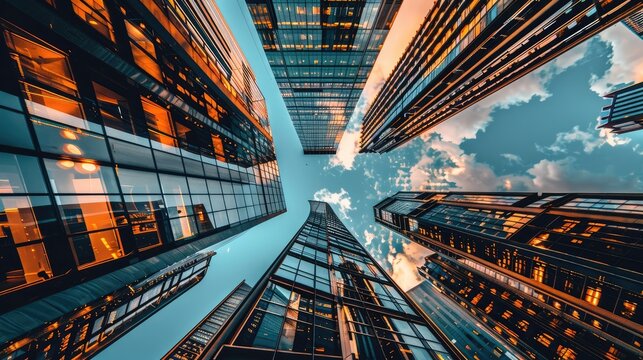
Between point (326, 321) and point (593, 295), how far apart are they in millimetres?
35766

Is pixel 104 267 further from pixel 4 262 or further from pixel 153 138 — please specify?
pixel 153 138

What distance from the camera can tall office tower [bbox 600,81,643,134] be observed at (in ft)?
275

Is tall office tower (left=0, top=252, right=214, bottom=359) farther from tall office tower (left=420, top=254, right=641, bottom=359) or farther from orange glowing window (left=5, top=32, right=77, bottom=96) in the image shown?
tall office tower (left=420, top=254, right=641, bottom=359)

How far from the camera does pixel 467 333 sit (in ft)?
211

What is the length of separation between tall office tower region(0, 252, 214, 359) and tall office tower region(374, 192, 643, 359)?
136ft

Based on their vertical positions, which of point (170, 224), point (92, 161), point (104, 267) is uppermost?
point (92, 161)

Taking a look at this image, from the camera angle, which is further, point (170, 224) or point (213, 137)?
point (213, 137)

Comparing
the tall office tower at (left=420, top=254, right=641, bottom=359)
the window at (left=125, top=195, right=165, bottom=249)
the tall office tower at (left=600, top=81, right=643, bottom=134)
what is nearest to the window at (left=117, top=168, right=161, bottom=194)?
the window at (left=125, top=195, right=165, bottom=249)

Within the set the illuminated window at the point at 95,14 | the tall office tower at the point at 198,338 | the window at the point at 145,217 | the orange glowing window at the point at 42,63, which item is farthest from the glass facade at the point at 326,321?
the illuminated window at the point at 95,14

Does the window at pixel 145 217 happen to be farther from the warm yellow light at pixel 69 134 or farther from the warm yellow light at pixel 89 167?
the warm yellow light at pixel 69 134

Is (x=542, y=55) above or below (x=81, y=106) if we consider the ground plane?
above

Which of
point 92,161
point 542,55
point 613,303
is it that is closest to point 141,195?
point 92,161

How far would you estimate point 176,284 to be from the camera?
31.8m

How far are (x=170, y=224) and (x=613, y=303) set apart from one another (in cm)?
4379
